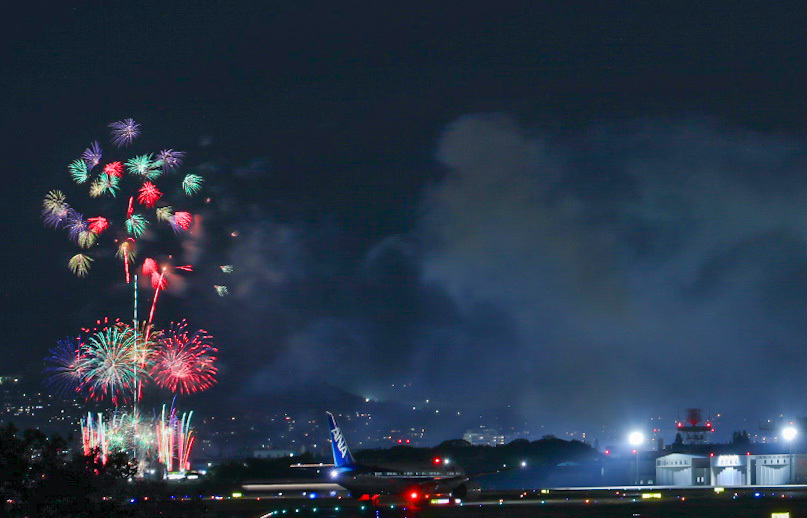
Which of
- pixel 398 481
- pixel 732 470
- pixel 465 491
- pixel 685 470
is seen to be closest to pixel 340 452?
pixel 398 481

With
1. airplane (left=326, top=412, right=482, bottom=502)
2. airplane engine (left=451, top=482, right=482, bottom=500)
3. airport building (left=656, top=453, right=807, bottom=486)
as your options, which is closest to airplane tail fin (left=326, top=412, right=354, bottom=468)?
airplane (left=326, top=412, right=482, bottom=502)

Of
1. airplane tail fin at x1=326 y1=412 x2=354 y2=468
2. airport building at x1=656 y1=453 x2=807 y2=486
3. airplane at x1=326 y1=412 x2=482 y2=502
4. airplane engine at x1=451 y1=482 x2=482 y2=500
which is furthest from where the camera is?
airport building at x1=656 y1=453 x2=807 y2=486

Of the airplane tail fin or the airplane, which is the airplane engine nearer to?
the airplane

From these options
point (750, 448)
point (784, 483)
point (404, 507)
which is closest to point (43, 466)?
point (404, 507)

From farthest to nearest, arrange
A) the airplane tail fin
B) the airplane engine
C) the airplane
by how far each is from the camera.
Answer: the airplane tail fin → the airplane engine → the airplane

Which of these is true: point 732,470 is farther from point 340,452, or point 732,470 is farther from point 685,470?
point 340,452

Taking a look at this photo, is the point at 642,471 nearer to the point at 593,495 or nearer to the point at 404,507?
the point at 593,495

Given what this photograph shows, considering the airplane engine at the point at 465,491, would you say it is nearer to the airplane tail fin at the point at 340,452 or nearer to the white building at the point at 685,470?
the airplane tail fin at the point at 340,452
